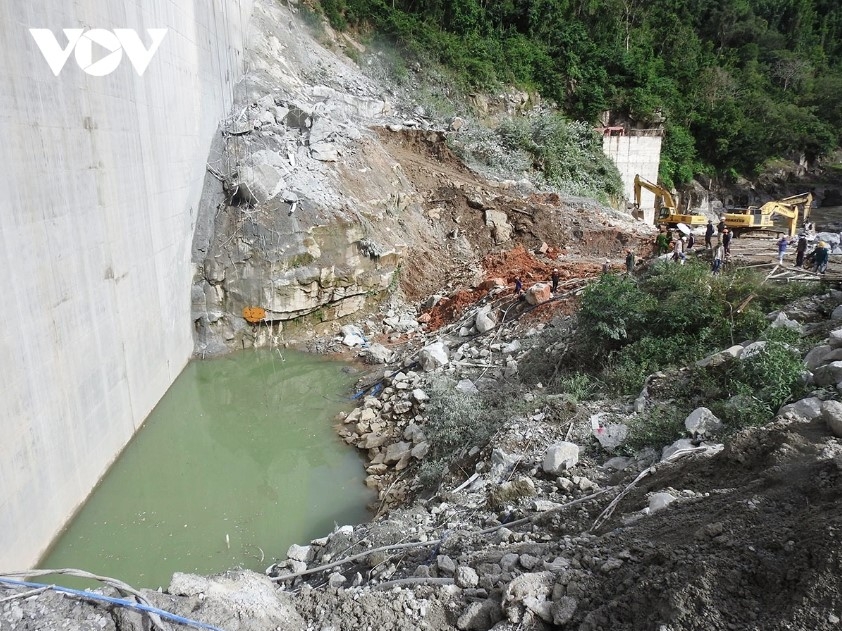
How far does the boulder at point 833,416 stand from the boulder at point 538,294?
759 centimetres

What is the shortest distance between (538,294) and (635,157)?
17587 millimetres

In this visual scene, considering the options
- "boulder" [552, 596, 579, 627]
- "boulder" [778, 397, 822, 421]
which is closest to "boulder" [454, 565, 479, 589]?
"boulder" [552, 596, 579, 627]

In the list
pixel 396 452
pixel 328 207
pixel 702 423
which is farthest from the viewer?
pixel 328 207

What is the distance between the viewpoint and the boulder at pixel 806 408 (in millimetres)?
5272

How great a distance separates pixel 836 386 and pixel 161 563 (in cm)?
820

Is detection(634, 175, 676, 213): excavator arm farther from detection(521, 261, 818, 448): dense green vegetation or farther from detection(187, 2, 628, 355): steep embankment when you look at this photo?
detection(521, 261, 818, 448): dense green vegetation

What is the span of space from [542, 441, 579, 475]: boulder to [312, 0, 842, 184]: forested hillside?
21.3m

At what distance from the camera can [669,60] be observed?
33.7 meters

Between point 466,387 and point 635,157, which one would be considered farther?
point 635,157

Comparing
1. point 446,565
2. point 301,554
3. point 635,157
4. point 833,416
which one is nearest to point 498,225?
point 635,157

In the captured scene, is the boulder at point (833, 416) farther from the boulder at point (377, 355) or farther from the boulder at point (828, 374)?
the boulder at point (377, 355)

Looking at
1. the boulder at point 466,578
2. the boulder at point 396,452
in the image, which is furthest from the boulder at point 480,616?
the boulder at point 396,452

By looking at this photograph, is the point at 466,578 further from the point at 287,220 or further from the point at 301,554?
the point at 287,220

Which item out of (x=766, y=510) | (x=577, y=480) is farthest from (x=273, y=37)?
(x=766, y=510)
